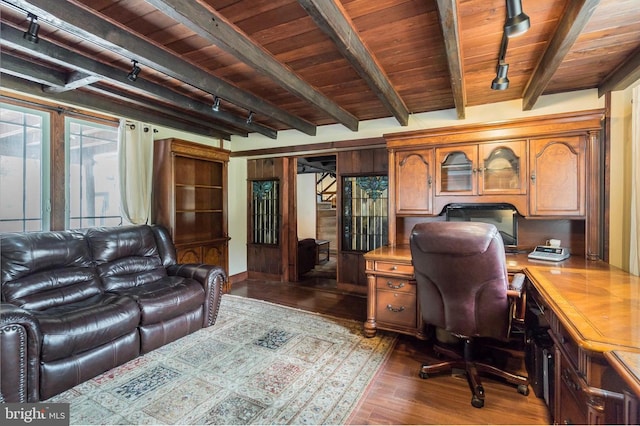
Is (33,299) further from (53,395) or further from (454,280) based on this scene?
(454,280)

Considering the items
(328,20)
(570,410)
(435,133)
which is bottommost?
(570,410)

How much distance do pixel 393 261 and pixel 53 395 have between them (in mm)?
2732

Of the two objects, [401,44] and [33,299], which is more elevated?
[401,44]

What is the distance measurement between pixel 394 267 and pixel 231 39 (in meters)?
2.27

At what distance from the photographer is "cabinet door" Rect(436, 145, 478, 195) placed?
9.64ft

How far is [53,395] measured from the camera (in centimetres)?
195

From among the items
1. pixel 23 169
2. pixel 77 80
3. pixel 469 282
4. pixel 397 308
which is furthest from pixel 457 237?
pixel 23 169

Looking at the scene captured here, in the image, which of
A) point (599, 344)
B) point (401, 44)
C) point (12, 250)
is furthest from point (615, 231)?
point (12, 250)

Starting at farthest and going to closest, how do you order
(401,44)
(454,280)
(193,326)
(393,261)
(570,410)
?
(193,326) < (393,261) < (401,44) < (454,280) < (570,410)

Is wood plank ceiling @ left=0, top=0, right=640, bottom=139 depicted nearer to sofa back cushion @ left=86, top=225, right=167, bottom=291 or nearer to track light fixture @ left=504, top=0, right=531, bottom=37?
track light fixture @ left=504, top=0, right=531, bottom=37

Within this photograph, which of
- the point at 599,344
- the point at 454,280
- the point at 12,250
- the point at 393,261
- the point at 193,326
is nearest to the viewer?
the point at 599,344

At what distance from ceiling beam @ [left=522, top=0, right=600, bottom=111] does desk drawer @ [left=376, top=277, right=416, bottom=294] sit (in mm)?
2033

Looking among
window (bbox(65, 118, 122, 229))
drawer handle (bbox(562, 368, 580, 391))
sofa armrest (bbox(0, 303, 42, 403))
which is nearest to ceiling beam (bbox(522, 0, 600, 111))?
drawer handle (bbox(562, 368, 580, 391))

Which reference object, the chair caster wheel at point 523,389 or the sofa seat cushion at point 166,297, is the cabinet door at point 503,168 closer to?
the chair caster wheel at point 523,389
